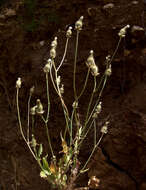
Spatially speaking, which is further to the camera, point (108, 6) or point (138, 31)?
point (108, 6)

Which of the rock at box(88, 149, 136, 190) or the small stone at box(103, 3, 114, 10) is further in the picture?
the small stone at box(103, 3, 114, 10)

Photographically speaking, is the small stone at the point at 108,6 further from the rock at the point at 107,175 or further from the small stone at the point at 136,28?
the rock at the point at 107,175

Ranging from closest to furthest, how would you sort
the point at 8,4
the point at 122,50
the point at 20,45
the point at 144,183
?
the point at 144,183
the point at 122,50
the point at 20,45
the point at 8,4

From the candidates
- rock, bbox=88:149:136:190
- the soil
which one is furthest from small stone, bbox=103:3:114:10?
rock, bbox=88:149:136:190

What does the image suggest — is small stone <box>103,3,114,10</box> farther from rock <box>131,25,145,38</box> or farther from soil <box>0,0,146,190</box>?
rock <box>131,25,145,38</box>

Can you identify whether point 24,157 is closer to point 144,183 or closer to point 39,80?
point 39,80

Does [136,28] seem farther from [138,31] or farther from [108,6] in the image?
[108,6]

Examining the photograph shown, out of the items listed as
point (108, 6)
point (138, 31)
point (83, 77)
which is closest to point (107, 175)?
point (83, 77)

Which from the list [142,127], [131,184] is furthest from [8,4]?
[131,184]
